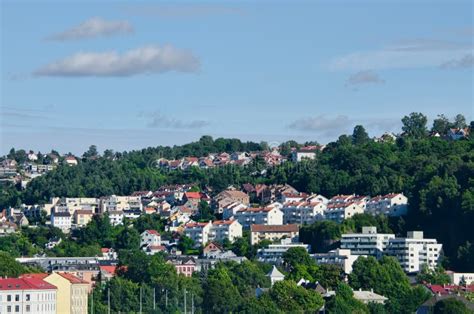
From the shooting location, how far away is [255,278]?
8256 cm

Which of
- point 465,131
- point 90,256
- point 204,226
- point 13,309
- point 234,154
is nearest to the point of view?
point 13,309

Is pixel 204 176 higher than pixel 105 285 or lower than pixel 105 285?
higher

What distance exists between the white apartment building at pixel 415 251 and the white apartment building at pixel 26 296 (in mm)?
30463

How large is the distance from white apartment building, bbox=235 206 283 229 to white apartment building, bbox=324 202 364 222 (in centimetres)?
446

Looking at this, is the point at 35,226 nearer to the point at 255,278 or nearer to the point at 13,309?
the point at 255,278

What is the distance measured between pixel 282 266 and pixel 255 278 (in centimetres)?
703

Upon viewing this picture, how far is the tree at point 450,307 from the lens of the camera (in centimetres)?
6768

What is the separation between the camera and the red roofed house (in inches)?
2472

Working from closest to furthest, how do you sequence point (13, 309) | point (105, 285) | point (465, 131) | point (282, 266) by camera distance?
point (13, 309), point (105, 285), point (282, 266), point (465, 131)

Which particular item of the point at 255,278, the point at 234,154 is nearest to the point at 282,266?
the point at 255,278

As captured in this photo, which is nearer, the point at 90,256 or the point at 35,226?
the point at 90,256

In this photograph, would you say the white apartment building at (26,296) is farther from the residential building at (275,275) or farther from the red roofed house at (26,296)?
the residential building at (275,275)

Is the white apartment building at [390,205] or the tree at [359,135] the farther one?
the tree at [359,135]

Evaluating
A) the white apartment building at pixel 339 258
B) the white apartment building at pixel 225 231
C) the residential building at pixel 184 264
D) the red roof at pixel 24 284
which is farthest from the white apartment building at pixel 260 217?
the red roof at pixel 24 284
